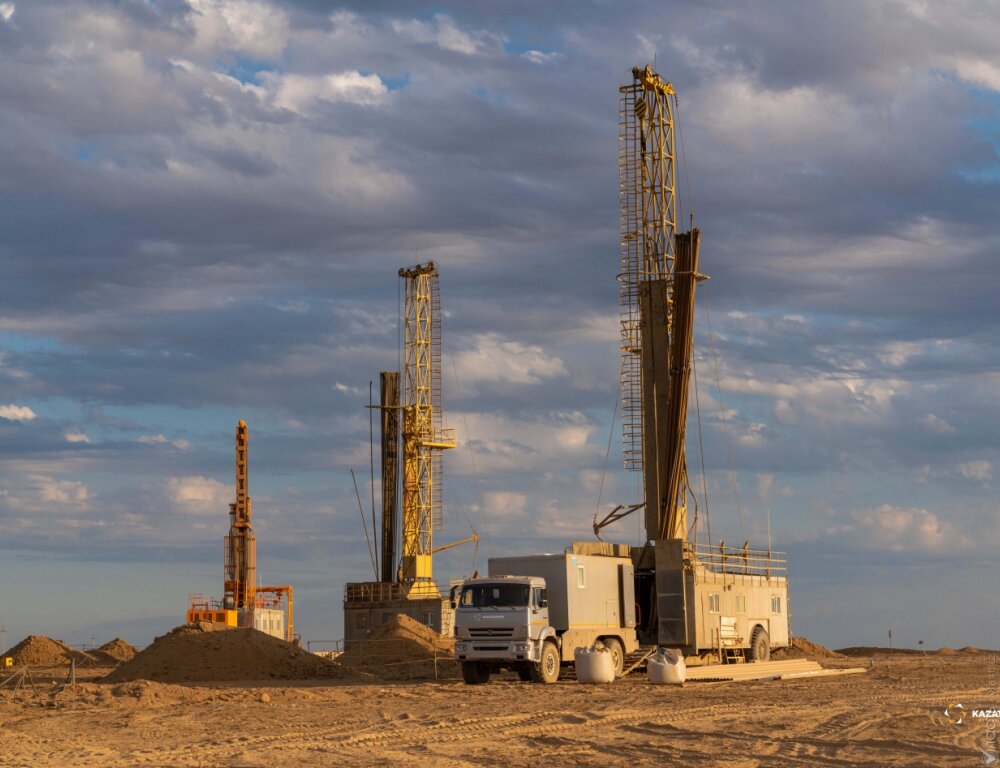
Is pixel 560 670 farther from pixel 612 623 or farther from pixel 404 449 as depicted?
pixel 404 449

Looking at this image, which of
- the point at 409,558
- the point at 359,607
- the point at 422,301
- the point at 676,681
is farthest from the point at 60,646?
the point at 676,681

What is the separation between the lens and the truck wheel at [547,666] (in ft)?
114

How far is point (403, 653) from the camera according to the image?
163 ft

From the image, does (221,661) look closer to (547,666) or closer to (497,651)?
(497,651)

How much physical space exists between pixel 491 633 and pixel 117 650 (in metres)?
41.4

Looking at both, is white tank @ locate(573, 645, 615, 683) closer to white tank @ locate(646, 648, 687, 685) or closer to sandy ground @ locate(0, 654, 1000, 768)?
sandy ground @ locate(0, 654, 1000, 768)

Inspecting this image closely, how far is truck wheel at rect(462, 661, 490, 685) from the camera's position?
35562mm

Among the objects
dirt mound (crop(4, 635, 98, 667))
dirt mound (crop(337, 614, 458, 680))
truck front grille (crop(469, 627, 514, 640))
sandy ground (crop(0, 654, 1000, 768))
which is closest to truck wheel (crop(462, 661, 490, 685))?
sandy ground (crop(0, 654, 1000, 768))

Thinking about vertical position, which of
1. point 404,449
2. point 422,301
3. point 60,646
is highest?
point 422,301

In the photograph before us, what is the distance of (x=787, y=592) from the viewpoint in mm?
47031

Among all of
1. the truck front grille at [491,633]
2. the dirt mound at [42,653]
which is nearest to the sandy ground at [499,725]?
the truck front grille at [491,633]

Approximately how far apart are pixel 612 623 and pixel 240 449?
51221 millimetres

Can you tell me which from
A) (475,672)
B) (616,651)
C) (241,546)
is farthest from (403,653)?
(241,546)

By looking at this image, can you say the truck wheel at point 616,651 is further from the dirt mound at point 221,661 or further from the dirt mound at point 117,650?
the dirt mound at point 117,650
